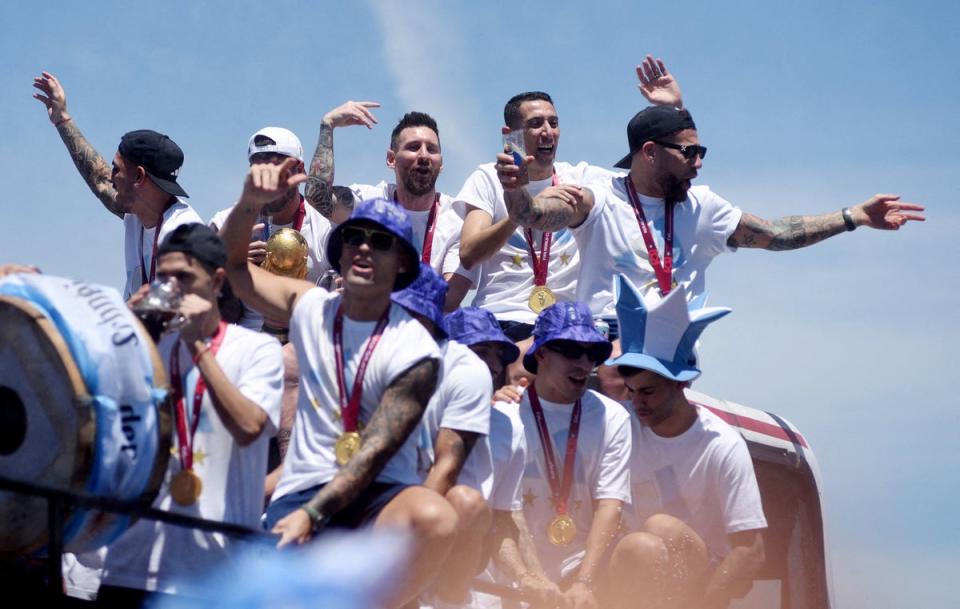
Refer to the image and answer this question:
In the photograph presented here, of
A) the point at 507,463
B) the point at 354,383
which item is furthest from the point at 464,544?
the point at 354,383

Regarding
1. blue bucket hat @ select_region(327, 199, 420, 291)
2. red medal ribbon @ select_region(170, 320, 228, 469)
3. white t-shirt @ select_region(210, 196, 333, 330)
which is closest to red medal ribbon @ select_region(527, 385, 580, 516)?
blue bucket hat @ select_region(327, 199, 420, 291)

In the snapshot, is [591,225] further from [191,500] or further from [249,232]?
[191,500]

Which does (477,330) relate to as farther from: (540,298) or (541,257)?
(541,257)

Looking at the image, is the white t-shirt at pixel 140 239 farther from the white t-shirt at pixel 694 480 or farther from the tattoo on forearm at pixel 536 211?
the white t-shirt at pixel 694 480

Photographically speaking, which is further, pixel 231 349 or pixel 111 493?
pixel 231 349

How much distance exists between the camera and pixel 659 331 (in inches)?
261

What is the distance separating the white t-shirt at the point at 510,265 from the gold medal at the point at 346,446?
253cm

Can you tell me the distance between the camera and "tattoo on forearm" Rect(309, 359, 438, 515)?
15.3 feet

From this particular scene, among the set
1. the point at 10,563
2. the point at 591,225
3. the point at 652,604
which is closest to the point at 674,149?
the point at 591,225

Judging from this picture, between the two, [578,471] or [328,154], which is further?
[328,154]

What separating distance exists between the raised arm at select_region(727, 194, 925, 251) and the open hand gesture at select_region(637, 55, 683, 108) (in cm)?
128

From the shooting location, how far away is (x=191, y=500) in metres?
4.50

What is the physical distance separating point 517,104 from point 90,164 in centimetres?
245

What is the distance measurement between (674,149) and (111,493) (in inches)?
166
